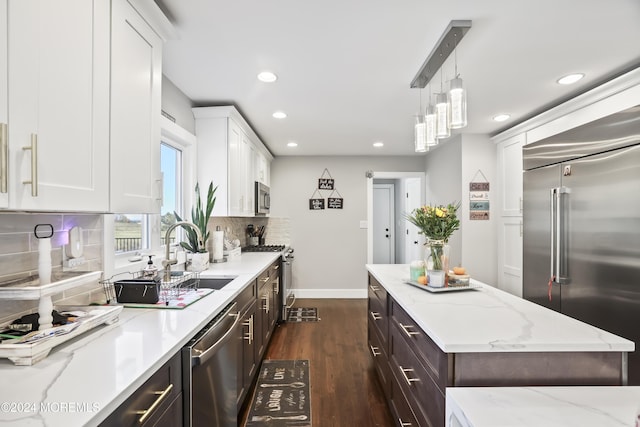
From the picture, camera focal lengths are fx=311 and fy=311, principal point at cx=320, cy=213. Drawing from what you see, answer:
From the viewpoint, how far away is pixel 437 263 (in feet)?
6.43

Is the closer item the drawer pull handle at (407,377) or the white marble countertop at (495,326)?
the white marble countertop at (495,326)

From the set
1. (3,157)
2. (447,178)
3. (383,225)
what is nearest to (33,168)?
(3,157)

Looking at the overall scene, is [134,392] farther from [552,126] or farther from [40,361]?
[552,126]

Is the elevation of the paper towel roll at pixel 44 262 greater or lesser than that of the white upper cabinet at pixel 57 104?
lesser

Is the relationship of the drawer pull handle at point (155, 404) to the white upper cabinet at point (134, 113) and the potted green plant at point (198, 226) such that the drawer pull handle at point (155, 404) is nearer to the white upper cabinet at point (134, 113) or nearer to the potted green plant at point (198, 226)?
the white upper cabinet at point (134, 113)

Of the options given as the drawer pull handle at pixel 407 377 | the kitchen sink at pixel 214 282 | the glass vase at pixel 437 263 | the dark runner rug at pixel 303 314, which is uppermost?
the glass vase at pixel 437 263

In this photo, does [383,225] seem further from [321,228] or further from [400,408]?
[400,408]

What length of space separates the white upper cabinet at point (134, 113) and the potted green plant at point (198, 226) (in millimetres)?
894

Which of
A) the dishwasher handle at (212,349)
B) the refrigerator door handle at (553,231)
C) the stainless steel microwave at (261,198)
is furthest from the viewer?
the stainless steel microwave at (261,198)

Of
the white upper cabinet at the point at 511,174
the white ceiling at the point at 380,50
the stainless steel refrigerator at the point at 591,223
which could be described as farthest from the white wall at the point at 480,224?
the stainless steel refrigerator at the point at 591,223

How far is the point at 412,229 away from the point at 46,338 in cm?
589

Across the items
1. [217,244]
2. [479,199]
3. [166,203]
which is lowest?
[217,244]

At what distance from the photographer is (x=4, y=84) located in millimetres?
827

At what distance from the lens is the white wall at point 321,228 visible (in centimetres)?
534
